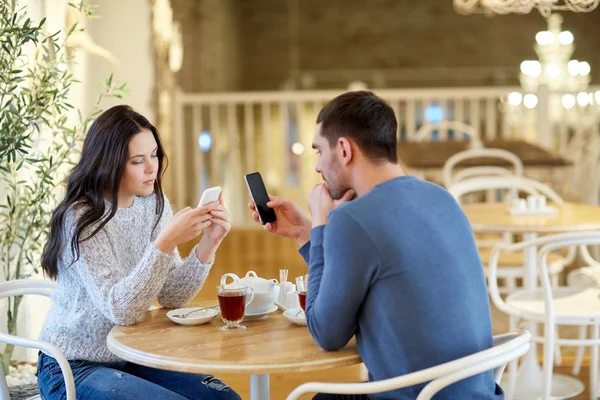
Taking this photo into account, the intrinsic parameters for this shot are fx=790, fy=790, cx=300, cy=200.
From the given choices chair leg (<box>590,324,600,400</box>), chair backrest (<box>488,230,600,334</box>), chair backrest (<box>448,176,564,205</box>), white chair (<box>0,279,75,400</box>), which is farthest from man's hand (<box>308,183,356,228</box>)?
chair backrest (<box>448,176,564,205</box>)

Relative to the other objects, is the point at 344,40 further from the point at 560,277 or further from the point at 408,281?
the point at 408,281

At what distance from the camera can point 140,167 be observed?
1979mm

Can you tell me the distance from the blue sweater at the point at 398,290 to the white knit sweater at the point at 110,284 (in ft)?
1.41

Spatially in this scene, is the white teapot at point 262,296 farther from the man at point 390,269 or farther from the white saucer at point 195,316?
the man at point 390,269

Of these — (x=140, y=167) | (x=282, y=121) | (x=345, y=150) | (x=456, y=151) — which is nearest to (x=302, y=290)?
(x=345, y=150)

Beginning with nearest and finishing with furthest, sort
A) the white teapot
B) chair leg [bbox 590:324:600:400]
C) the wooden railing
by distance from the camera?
the white teapot < chair leg [bbox 590:324:600:400] < the wooden railing

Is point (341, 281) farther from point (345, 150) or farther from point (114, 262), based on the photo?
point (114, 262)

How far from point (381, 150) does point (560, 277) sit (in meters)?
3.65

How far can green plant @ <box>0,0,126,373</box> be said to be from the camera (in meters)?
2.52

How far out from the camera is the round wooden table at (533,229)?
3051 mm

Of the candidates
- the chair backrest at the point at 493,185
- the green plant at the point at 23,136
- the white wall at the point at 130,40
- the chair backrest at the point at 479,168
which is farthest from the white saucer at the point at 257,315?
the white wall at the point at 130,40

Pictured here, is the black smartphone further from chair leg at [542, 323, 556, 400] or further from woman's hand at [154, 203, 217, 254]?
chair leg at [542, 323, 556, 400]

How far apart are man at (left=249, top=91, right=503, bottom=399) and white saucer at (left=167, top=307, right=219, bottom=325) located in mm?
330

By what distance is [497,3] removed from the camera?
489 cm
